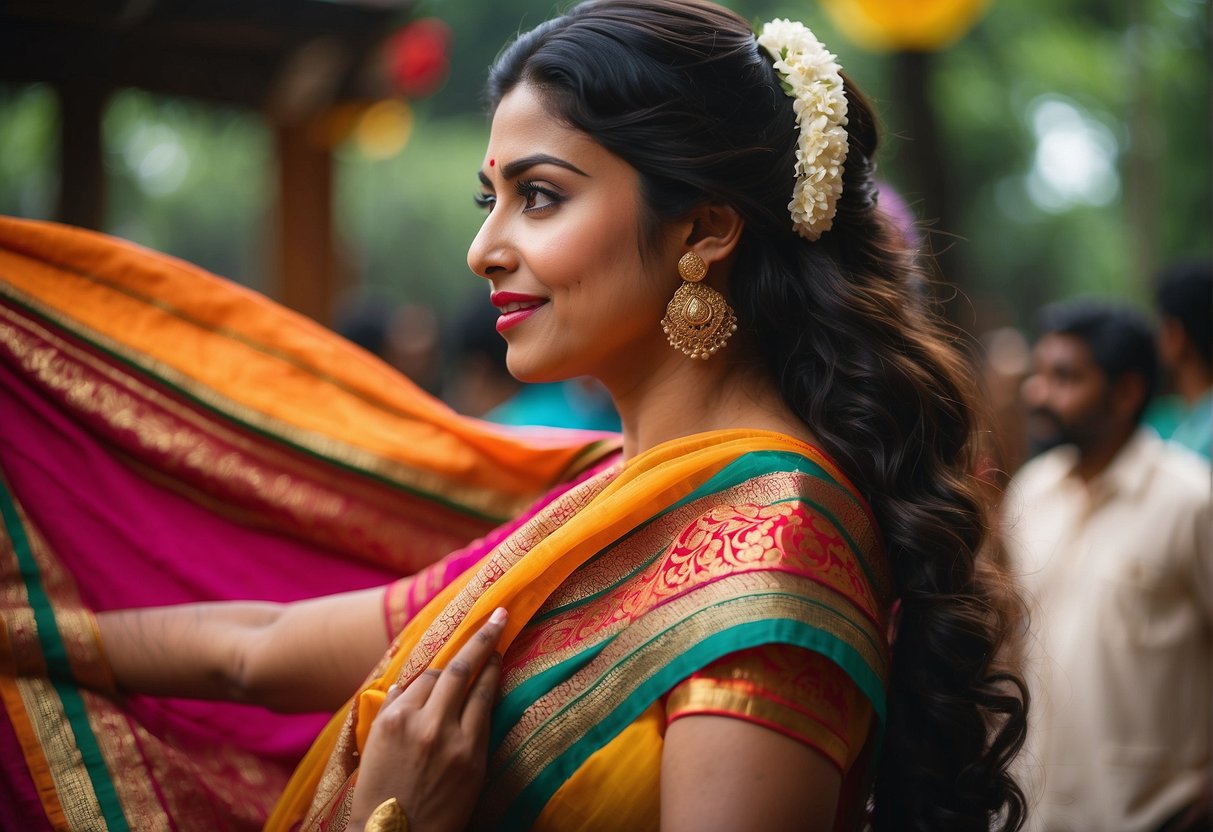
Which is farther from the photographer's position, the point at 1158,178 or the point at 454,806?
the point at 1158,178

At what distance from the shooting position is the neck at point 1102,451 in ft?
13.7

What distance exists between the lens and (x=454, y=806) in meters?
1.60

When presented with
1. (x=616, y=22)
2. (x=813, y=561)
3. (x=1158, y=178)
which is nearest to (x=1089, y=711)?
(x=813, y=561)

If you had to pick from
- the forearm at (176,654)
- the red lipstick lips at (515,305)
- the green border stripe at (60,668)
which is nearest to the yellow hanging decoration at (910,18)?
the red lipstick lips at (515,305)

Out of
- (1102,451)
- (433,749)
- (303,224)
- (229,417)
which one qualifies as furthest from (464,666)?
(303,224)

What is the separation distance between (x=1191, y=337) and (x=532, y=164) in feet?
12.8

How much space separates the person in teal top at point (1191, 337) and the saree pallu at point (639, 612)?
349 cm

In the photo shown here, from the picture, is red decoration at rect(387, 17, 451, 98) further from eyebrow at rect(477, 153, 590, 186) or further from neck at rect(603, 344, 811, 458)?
neck at rect(603, 344, 811, 458)

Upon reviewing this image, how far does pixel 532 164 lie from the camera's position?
1.81 meters

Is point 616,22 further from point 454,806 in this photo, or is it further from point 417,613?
point 454,806

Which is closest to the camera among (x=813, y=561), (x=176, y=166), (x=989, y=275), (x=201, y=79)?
(x=813, y=561)

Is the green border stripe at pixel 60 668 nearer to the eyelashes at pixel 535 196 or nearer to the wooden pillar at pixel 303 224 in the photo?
the eyelashes at pixel 535 196

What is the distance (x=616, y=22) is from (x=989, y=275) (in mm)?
20255

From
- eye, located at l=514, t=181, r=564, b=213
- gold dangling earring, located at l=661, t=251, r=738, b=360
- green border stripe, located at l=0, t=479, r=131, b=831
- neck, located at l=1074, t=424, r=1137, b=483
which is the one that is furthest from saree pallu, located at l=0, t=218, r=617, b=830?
neck, located at l=1074, t=424, r=1137, b=483
